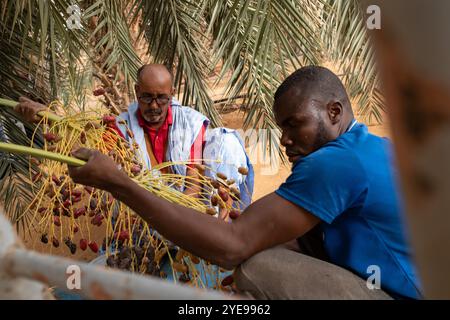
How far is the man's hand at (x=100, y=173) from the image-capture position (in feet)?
A: 6.45

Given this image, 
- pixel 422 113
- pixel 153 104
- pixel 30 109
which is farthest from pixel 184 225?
pixel 153 104

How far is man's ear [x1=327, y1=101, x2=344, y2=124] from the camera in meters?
2.31

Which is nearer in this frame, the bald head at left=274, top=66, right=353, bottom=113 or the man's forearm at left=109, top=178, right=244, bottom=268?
the man's forearm at left=109, top=178, right=244, bottom=268

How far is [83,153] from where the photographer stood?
6.62 feet

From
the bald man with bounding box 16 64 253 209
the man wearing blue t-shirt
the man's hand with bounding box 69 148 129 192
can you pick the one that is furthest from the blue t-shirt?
the bald man with bounding box 16 64 253 209

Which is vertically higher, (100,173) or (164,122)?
(164,122)

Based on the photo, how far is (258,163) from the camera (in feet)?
26.8

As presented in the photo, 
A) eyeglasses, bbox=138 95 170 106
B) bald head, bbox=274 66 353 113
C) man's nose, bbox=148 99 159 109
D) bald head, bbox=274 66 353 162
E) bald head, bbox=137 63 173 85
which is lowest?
bald head, bbox=274 66 353 162

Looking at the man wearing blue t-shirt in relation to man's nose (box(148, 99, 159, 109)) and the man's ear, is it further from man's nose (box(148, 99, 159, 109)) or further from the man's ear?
man's nose (box(148, 99, 159, 109))

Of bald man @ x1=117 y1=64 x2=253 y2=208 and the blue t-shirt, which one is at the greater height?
→ bald man @ x1=117 y1=64 x2=253 y2=208

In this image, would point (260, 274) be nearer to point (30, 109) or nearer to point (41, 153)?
point (41, 153)

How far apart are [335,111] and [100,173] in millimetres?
824

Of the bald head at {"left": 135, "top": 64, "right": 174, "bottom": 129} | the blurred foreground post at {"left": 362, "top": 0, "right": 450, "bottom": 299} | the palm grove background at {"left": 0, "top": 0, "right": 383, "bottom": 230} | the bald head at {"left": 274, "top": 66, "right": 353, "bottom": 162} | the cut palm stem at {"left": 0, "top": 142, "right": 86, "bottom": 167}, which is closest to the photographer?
the blurred foreground post at {"left": 362, "top": 0, "right": 450, "bottom": 299}

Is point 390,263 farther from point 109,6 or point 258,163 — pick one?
point 258,163
